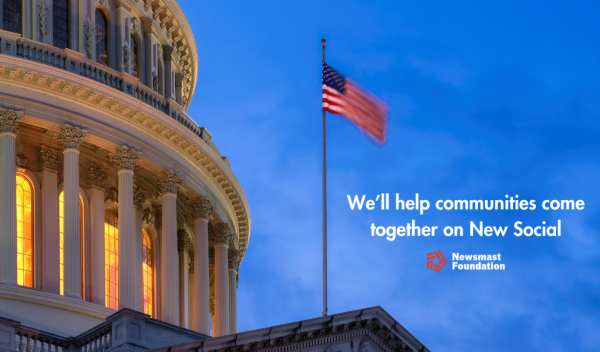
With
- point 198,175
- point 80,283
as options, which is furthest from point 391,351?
point 198,175

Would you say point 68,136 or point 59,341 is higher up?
point 68,136

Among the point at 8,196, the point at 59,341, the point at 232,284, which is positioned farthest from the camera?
the point at 232,284

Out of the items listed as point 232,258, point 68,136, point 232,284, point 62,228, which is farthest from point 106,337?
point 232,284

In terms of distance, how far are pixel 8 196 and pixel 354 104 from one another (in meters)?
12.3

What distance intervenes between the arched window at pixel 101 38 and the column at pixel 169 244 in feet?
17.9

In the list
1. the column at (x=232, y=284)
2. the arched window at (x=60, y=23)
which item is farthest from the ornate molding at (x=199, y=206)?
the arched window at (x=60, y=23)

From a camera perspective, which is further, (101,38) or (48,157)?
(101,38)

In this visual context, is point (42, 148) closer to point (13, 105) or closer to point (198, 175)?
point (13, 105)

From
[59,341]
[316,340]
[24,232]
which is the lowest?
[316,340]

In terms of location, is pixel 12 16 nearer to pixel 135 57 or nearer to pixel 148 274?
pixel 135 57

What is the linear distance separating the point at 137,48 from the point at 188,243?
8.68 meters

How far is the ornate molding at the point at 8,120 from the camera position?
4550 cm

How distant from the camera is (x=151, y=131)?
50812 millimetres

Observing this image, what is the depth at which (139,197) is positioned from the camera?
173 ft
